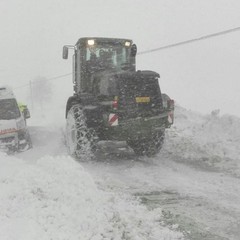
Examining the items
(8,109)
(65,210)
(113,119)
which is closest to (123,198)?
(65,210)

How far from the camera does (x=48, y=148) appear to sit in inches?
478

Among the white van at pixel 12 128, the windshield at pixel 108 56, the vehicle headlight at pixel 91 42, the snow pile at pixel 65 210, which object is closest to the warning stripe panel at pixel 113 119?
the windshield at pixel 108 56

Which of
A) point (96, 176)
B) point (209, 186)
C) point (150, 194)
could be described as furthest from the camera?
point (96, 176)

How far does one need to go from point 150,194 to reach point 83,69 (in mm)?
4526

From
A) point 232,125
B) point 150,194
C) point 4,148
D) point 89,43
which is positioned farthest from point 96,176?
point 232,125

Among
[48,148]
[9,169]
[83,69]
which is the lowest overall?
[48,148]

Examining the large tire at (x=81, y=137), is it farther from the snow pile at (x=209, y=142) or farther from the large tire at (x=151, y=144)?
the snow pile at (x=209, y=142)

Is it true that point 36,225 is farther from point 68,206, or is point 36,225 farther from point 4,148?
point 4,148

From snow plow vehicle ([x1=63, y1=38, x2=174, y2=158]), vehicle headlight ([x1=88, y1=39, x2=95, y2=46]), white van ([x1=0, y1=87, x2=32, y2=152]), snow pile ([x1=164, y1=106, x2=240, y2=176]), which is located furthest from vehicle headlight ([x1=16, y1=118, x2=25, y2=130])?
snow pile ([x1=164, y1=106, x2=240, y2=176])

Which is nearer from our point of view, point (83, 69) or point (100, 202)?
point (100, 202)

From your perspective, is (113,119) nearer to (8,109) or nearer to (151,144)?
(151,144)

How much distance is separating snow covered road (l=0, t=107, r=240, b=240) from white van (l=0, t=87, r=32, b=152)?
3.10 metres

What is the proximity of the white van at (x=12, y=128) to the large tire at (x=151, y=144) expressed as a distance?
337cm

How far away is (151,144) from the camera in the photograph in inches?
421
